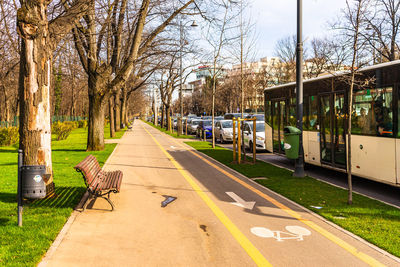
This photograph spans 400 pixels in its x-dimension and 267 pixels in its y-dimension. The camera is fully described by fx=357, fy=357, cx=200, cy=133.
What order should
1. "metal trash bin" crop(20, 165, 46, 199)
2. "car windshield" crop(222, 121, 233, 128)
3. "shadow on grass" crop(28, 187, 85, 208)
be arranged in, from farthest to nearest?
"car windshield" crop(222, 121, 233, 128) < "shadow on grass" crop(28, 187, 85, 208) < "metal trash bin" crop(20, 165, 46, 199)

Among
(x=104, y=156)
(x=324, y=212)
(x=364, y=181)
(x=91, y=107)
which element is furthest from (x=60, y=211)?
(x=91, y=107)

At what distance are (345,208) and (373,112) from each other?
2943 millimetres

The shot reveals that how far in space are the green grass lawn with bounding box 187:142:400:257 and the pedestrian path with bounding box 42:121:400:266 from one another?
280 mm

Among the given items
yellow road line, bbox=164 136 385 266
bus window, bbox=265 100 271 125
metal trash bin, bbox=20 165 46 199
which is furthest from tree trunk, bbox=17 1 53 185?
bus window, bbox=265 100 271 125

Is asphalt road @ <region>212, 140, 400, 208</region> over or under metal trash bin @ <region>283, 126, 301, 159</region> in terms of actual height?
under

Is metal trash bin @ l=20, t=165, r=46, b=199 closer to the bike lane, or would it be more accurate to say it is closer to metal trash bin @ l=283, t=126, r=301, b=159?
the bike lane

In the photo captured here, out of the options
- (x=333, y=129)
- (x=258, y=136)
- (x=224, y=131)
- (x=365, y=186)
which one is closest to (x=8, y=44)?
(x=224, y=131)

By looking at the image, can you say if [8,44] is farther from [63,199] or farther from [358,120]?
[358,120]

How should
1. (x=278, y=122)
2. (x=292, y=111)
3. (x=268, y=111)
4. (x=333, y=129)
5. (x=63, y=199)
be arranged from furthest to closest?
(x=268, y=111) → (x=278, y=122) → (x=292, y=111) → (x=333, y=129) → (x=63, y=199)

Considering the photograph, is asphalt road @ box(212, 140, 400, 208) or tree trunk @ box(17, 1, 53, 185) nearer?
tree trunk @ box(17, 1, 53, 185)

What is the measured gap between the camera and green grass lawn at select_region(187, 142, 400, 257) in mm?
5387

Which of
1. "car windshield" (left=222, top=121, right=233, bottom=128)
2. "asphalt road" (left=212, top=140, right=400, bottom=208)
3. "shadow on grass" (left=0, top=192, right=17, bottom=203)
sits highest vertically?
"car windshield" (left=222, top=121, right=233, bottom=128)

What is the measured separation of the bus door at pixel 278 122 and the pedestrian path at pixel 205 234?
206 inches

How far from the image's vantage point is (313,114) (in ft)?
38.0
